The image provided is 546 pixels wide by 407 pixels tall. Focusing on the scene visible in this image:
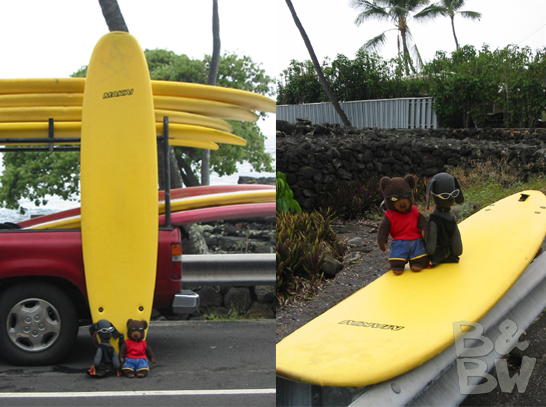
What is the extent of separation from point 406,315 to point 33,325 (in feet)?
7.55

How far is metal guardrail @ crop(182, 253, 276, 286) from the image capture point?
4.11m

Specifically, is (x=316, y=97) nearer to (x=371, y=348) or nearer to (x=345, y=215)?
(x=345, y=215)

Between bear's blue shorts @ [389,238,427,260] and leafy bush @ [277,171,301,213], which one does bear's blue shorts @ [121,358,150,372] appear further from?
bear's blue shorts @ [389,238,427,260]

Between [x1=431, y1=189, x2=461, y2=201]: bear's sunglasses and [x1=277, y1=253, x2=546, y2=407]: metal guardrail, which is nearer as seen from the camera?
[x1=277, y1=253, x2=546, y2=407]: metal guardrail

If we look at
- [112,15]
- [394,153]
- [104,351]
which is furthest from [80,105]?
[394,153]

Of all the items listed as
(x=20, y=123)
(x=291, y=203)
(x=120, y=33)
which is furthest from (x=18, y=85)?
(x=291, y=203)

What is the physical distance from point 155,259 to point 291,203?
1.21 meters

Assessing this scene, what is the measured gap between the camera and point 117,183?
9.45 feet

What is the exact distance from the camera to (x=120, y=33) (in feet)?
9.68

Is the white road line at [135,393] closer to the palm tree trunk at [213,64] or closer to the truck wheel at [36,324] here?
the truck wheel at [36,324]

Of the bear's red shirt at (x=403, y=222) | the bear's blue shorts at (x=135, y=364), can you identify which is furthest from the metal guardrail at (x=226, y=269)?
the bear's red shirt at (x=403, y=222)

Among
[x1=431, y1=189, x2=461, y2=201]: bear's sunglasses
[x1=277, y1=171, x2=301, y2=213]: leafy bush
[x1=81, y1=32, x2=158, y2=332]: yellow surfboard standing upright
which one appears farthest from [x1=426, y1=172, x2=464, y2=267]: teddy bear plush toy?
[x1=81, y1=32, x2=158, y2=332]: yellow surfboard standing upright

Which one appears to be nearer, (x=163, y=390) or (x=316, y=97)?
(x=163, y=390)
